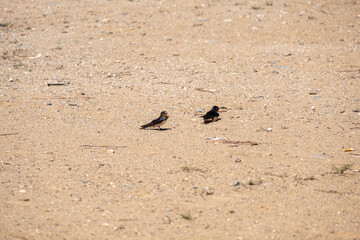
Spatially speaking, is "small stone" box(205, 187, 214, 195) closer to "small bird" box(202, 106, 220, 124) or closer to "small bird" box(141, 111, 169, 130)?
"small bird" box(141, 111, 169, 130)

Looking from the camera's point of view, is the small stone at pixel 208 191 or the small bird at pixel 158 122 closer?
the small stone at pixel 208 191

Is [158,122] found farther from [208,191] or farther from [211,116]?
[208,191]

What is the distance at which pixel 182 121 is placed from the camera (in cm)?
877

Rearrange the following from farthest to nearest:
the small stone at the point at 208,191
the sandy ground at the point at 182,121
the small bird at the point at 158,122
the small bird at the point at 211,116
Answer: the small bird at the point at 211,116
the small bird at the point at 158,122
the small stone at the point at 208,191
the sandy ground at the point at 182,121

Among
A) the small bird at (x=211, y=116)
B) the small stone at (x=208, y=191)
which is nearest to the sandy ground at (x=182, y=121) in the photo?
the small stone at (x=208, y=191)

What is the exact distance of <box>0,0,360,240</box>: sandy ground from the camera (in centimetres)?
554

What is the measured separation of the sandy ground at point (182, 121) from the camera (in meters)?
5.54

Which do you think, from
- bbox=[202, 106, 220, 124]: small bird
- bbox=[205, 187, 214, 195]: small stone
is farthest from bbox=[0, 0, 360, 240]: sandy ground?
bbox=[202, 106, 220, 124]: small bird

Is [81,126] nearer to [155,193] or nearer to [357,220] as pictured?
[155,193]

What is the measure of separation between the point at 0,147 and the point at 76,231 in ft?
9.22

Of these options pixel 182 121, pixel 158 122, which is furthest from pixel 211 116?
pixel 158 122

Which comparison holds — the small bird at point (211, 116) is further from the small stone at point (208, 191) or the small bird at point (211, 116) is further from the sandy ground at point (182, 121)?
the small stone at point (208, 191)

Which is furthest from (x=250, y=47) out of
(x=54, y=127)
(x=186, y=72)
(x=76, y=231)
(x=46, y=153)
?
(x=76, y=231)

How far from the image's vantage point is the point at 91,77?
37.1 ft
